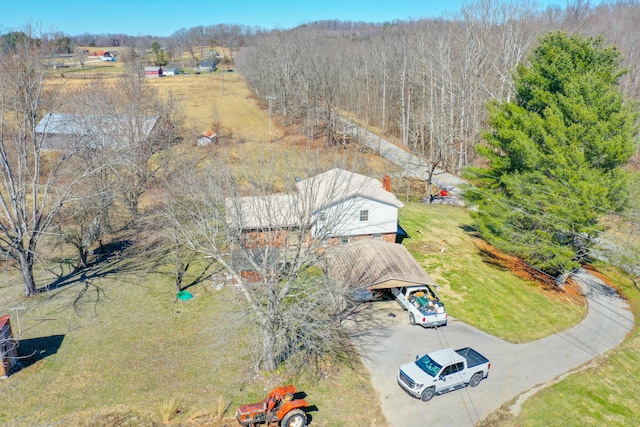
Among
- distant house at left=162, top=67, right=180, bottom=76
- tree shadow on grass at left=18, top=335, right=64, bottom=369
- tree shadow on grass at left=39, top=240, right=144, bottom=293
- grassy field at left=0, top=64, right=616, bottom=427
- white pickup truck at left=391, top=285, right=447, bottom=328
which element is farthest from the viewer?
distant house at left=162, top=67, right=180, bottom=76

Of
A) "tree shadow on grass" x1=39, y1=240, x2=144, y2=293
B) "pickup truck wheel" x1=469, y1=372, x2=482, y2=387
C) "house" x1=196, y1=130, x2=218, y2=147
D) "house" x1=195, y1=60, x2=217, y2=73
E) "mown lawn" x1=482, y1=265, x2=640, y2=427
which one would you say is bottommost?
"mown lawn" x1=482, y1=265, x2=640, y2=427

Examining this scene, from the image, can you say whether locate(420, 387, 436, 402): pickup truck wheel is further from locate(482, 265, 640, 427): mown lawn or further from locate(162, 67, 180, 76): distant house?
locate(162, 67, 180, 76): distant house

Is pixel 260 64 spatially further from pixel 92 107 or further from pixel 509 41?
pixel 92 107

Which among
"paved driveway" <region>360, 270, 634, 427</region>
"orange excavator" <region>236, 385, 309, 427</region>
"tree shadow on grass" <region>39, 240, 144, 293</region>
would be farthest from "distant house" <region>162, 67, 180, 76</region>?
"orange excavator" <region>236, 385, 309, 427</region>

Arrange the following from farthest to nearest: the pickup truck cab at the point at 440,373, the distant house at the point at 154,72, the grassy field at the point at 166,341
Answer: the distant house at the point at 154,72, the pickup truck cab at the point at 440,373, the grassy field at the point at 166,341

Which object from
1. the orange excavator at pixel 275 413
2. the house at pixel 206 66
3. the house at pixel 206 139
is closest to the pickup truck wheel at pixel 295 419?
the orange excavator at pixel 275 413

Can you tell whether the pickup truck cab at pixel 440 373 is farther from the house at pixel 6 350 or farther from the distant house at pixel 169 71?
the distant house at pixel 169 71

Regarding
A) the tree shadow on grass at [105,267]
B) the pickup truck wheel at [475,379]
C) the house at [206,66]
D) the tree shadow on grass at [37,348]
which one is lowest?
the pickup truck wheel at [475,379]

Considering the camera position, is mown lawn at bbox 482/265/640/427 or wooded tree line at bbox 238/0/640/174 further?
wooded tree line at bbox 238/0/640/174
